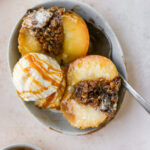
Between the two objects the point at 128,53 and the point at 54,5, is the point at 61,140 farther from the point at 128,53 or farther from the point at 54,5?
the point at 54,5

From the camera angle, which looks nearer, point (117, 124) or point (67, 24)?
point (67, 24)

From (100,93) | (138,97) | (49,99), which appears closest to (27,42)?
(49,99)

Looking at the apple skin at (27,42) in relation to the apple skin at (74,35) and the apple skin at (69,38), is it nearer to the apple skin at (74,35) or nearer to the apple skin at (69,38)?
the apple skin at (69,38)

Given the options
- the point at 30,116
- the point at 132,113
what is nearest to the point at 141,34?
the point at 132,113

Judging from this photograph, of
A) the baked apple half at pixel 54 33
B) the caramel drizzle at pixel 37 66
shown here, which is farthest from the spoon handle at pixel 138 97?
the caramel drizzle at pixel 37 66

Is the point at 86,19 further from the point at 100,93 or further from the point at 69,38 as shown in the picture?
the point at 100,93

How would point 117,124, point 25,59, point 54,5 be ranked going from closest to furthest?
point 25,59 < point 54,5 < point 117,124
